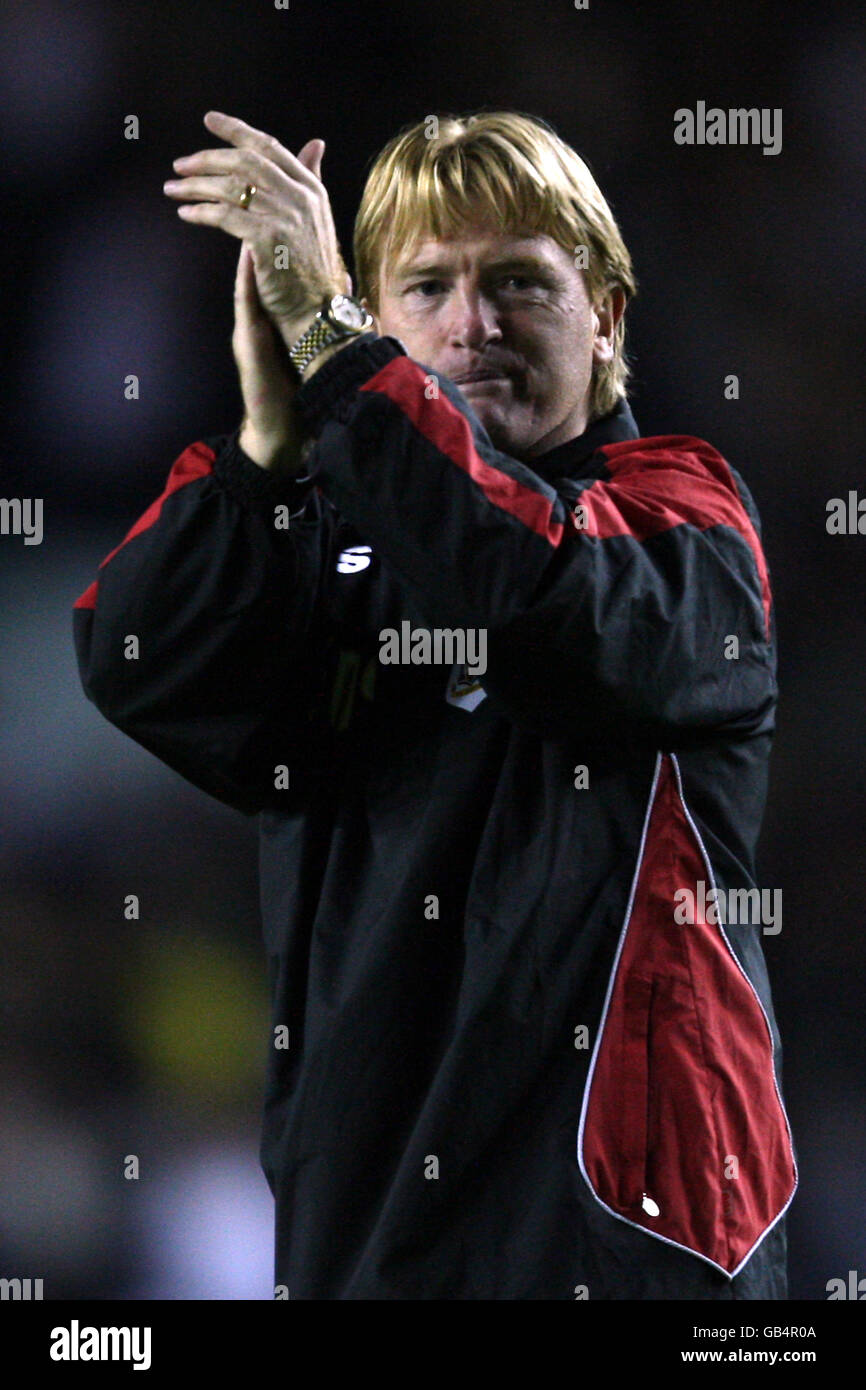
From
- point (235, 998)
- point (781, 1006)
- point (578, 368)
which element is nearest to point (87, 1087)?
point (235, 998)

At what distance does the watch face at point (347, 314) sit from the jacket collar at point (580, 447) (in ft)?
0.57

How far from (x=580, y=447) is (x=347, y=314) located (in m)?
0.21

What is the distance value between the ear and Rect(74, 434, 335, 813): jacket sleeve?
0.24 m

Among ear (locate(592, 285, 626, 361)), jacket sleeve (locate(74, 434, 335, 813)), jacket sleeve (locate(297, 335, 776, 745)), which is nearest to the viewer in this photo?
jacket sleeve (locate(297, 335, 776, 745))

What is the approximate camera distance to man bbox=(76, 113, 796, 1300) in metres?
0.80

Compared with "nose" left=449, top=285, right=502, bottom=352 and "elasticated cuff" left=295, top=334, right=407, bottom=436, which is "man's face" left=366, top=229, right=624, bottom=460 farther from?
"elasticated cuff" left=295, top=334, right=407, bottom=436

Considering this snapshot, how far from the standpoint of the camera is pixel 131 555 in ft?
3.01

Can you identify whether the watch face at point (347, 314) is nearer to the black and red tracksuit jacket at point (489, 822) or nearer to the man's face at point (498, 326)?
the black and red tracksuit jacket at point (489, 822)

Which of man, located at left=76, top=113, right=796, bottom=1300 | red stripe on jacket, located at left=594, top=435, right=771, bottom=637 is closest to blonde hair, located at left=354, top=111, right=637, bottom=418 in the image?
man, located at left=76, top=113, right=796, bottom=1300

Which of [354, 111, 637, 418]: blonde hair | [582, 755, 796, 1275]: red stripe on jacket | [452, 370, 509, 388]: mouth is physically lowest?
[582, 755, 796, 1275]: red stripe on jacket

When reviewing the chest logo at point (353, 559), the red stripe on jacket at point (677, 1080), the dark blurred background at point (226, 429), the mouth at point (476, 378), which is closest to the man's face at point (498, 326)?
the mouth at point (476, 378)

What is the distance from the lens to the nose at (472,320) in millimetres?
969

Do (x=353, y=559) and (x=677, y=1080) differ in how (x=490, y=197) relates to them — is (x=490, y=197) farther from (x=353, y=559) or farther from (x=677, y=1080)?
(x=677, y=1080)

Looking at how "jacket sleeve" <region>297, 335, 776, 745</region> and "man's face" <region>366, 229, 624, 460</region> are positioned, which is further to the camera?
"man's face" <region>366, 229, 624, 460</region>
